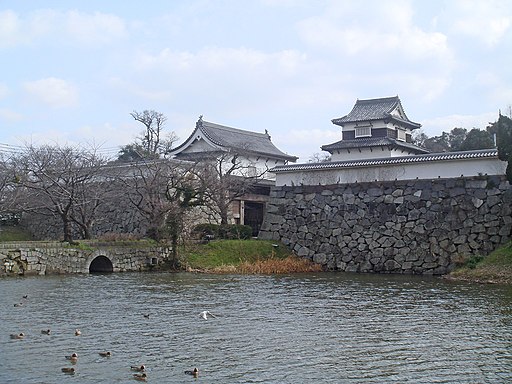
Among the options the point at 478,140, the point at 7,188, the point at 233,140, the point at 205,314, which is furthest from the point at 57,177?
the point at 478,140

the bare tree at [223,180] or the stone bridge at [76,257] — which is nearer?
the stone bridge at [76,257]

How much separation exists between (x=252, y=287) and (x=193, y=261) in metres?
6.76

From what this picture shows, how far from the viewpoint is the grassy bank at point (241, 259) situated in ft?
89.1

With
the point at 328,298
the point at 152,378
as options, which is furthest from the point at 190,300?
the point at 152,378

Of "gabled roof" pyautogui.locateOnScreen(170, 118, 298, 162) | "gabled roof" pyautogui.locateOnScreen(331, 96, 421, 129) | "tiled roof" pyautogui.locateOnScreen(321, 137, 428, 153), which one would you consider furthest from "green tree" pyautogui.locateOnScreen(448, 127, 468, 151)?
"gabled roof" pyautogui.locateOnScreen(170, 118, 298, 162)

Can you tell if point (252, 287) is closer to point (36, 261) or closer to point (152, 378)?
point (36, 261)

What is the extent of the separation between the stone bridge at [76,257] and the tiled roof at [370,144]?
14.9m

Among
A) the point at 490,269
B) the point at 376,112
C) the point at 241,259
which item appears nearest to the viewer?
the point at 490,269

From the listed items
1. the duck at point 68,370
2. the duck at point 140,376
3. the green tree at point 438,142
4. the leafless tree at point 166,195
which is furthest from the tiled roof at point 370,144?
the duck at point 68,370

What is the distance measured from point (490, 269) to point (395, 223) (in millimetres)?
5931

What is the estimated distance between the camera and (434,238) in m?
27.4

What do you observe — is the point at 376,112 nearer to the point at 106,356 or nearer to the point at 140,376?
the point at 106,356

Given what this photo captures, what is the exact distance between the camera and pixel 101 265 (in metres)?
27.0

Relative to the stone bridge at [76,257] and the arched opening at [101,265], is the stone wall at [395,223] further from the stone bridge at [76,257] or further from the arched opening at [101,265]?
the arched opening at [101,265]
